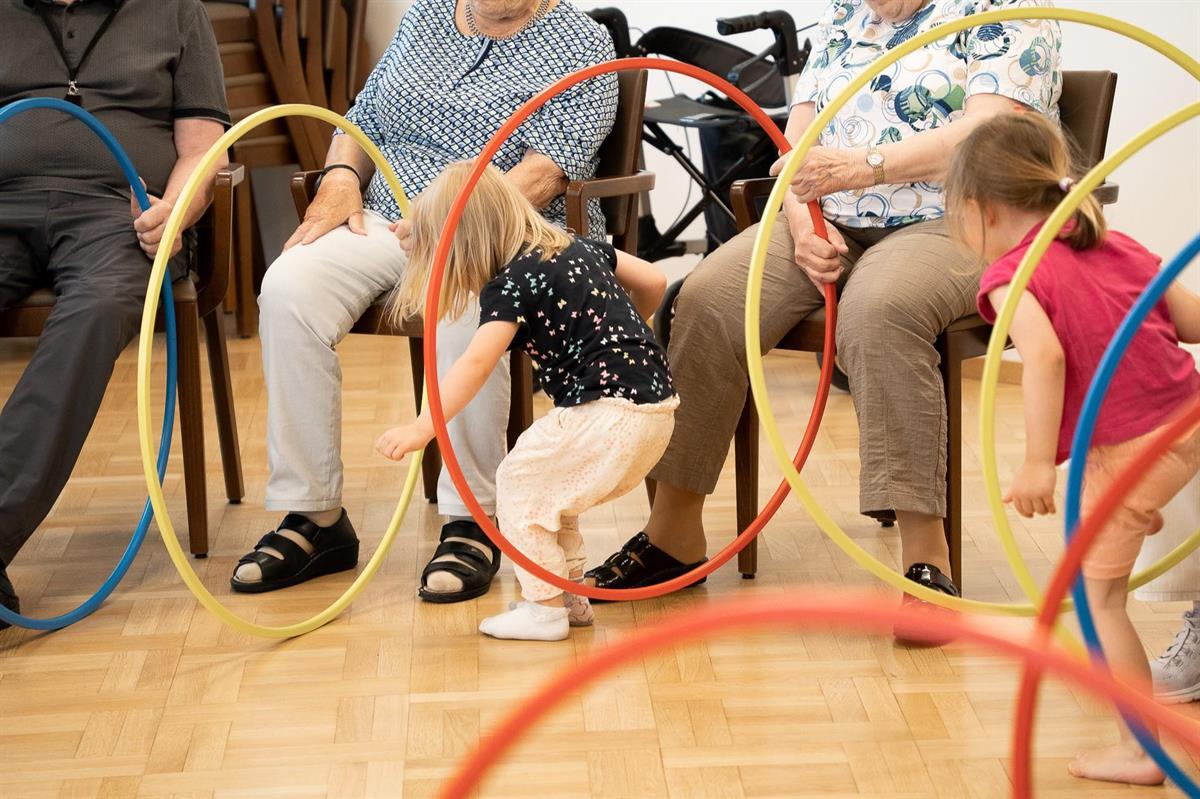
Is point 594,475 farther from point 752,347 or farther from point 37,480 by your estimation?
point 37,480

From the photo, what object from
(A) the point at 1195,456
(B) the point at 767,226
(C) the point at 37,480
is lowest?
(C) the point at 37,480

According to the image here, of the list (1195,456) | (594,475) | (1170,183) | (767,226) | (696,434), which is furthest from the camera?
(1170,183)

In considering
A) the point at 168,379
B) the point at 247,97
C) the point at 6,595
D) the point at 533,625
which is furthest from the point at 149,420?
the point at 247,97

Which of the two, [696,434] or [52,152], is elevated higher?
[52,152]

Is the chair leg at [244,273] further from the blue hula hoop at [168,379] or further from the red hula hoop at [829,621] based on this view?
the red hula hoop at [829,621]

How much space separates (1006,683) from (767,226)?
2.64 feet

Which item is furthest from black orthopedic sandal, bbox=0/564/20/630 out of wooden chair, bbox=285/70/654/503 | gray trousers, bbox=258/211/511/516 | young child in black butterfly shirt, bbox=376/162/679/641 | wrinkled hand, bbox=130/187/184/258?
young child in black butterfly shirt, bbox=376/162/679/641

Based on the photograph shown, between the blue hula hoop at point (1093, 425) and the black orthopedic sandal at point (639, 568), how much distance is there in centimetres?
103

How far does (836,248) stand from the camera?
2.56m

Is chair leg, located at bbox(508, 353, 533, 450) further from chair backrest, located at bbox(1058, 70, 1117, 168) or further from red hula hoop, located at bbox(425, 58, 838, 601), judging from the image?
chair backrest, located at bbox(1058, 70, 1117, 168)

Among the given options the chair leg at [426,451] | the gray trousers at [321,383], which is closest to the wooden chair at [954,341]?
the gray trousers at [321,383]

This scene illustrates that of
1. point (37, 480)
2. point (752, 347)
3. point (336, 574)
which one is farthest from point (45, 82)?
point (752, 347)

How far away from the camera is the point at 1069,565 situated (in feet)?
4.15

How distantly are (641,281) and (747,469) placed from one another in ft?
1.34
